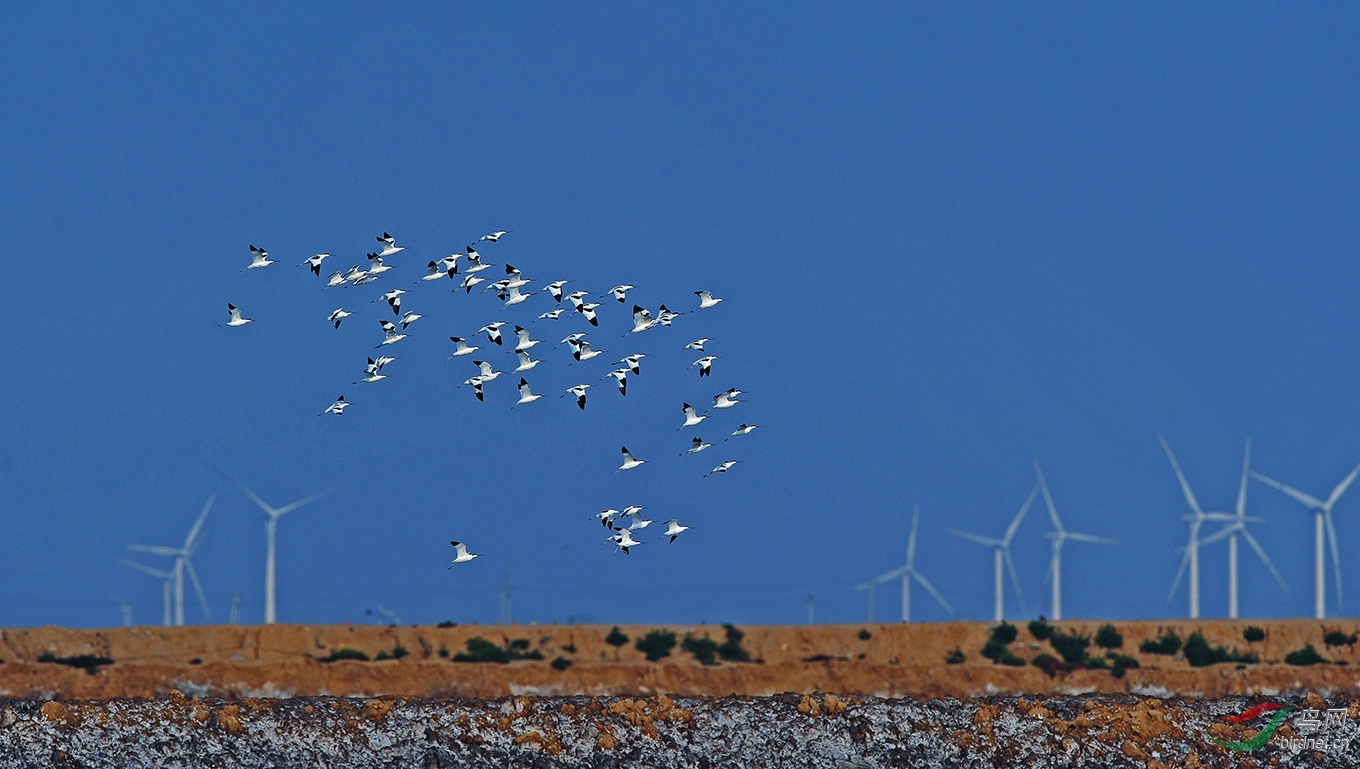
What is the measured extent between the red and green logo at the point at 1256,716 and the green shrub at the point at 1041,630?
2078cm

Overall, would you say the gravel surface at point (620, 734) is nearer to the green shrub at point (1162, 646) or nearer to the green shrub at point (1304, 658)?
the green shrub at point (1304, 658)

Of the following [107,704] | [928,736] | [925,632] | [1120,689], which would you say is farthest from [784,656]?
[107,704]

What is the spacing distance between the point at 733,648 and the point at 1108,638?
14.3 metres

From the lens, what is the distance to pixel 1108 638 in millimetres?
96625

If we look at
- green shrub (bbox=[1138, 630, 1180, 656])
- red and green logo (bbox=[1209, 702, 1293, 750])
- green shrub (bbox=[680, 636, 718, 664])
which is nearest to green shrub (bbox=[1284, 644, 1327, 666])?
green shrub (bbox=[1138, 630, 1180, 656])

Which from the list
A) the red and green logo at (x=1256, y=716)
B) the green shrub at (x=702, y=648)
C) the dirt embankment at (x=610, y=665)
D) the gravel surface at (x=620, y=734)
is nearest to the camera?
the gravel surface at (x=620, y=734)

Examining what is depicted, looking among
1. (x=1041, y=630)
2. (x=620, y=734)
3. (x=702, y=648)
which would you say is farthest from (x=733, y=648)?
(x=620, y=734)

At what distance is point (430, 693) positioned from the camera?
84500 millimetres

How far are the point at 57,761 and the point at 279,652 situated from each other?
909 inches

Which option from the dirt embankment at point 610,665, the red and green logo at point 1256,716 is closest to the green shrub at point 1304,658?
the dirt embankment at point 610,665

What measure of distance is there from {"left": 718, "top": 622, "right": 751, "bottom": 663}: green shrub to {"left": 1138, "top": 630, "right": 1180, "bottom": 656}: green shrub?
14956mm

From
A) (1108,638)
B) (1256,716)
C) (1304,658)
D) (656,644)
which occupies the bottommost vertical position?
(1256,716)

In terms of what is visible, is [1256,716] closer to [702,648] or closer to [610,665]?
[610,665]

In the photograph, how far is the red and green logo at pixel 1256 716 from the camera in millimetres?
73375
